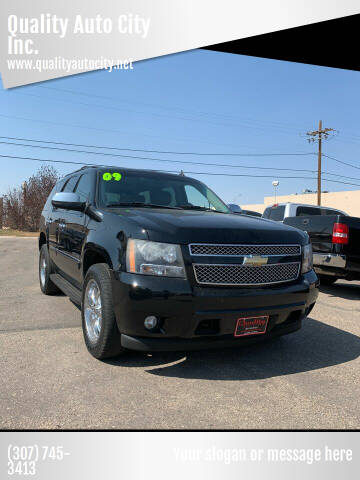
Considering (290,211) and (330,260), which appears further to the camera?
(290,211)

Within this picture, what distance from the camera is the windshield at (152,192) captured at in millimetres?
3932

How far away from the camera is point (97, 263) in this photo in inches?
133

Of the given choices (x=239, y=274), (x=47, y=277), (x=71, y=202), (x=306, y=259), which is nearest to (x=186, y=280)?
(x=239, y=274)

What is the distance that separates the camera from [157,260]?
2.78 meters

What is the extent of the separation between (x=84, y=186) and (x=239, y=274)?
2.40 m

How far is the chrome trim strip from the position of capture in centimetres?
628

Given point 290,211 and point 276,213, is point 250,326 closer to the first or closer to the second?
point 290,211

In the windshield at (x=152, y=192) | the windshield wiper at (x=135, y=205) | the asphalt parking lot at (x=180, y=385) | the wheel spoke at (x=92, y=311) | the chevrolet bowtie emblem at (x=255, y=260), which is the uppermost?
the windshield at (x=152, y=192)

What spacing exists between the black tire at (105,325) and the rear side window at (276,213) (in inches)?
363

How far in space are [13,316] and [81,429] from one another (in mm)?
2892

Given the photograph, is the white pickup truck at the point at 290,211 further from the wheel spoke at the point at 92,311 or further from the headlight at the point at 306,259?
the wheel spoke at the point at 92,311

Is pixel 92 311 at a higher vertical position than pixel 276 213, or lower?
lower

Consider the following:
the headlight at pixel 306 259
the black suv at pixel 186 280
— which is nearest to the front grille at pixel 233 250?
the black suv at pixel 186 280

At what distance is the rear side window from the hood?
837cm
